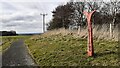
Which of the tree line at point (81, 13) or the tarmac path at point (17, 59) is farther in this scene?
the tree line at point (81, 13)

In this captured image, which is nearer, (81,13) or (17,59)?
(17,59)

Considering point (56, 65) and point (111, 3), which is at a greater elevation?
point (111, 3)

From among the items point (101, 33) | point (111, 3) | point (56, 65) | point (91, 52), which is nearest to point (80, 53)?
point (91, 52)

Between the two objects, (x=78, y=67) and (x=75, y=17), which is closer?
(x=78, y=67)

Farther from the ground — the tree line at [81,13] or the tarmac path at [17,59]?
the tree line at [81,13]

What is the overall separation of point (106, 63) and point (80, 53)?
2961mm

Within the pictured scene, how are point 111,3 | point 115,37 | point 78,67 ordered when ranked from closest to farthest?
point 78,67, point 115,37, point 111,3

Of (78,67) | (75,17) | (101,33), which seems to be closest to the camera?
(78,67)

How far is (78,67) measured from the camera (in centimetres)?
1147

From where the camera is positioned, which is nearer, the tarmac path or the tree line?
the tarmac path

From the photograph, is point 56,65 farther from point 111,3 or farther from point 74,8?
Answer: point 74,8

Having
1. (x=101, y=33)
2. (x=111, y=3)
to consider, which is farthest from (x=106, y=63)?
(x=111, y=3)

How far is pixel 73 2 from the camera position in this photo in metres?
54.9

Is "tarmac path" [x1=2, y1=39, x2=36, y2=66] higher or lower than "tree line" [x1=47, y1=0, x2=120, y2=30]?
lower
